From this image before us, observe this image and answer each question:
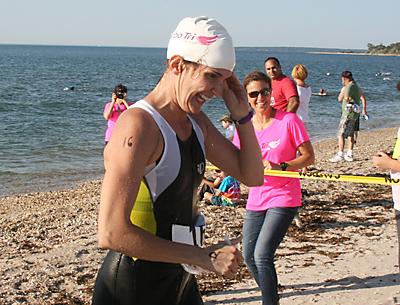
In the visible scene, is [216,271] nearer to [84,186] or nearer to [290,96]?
[290,96]

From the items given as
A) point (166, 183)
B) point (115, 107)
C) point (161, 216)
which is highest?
point (166, 183)

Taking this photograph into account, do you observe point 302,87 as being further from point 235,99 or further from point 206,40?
point 206,40

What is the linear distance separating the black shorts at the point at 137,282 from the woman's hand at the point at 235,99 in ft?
2.51

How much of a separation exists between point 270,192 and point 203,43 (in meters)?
2.66

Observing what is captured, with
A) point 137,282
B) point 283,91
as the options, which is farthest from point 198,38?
point 283,91

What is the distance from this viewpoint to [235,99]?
3.03 metres

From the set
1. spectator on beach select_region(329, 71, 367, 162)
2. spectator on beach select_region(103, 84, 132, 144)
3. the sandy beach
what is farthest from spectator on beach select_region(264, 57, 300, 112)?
spectator on beach select_region(329, 71, 367, 162)

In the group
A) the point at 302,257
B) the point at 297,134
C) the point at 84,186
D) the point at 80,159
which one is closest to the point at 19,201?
the point at 84,186

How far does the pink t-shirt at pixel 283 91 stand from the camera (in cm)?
877

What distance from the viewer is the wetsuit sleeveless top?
252cm

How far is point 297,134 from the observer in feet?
17.1

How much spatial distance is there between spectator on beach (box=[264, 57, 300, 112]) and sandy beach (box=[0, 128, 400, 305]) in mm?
1575

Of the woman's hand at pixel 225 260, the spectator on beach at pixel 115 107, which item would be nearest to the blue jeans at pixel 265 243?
the woman's hand at pixel 225 260

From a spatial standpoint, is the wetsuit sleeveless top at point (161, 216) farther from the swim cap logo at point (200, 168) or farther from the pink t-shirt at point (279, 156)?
the pink t-shirt at point (279, 156)
